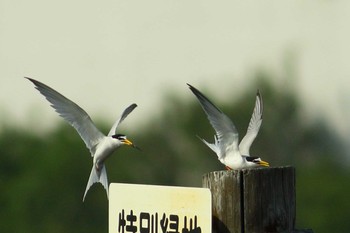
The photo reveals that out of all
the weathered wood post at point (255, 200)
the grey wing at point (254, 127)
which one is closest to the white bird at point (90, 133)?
the grey wing at point (254, 127)

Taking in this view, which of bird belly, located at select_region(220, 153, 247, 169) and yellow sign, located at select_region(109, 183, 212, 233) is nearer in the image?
yellow sign, located at select_region(109, 183, 212, 233)

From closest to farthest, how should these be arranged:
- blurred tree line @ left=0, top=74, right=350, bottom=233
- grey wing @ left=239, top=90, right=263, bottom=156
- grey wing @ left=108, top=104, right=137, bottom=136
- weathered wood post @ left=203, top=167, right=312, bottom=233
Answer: weathered wood post @ left=203, top=167, right=312, bottom=233
grey wing @ left=108, top=104, right=137, bottom=136
grey wing @ left=239, top=90, right=263, bottom=156
blurred tree line @ left=0, top=74, right=350, bottom=233

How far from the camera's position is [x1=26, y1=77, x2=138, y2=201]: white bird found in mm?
5480

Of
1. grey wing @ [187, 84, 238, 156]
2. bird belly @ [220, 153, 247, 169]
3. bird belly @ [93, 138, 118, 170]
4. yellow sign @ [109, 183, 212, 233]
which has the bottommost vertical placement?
yellow sign @ [109, 183, 212, 233]

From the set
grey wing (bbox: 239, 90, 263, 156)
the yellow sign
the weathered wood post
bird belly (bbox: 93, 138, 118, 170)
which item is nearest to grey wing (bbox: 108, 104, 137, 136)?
bird belly (bbox: 93, 138, 118, 170)

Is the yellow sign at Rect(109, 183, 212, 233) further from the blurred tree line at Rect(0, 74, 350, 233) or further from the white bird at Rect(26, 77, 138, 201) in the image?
the blurred tree line at Rect(0, 74, 350, 233)

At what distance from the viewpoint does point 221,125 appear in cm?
534

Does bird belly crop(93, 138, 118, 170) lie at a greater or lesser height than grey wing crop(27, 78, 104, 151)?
lesser

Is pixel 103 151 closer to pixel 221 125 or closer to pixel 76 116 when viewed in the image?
pixel 76 116

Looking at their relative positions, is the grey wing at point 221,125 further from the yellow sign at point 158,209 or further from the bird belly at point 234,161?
the yellow sign at point 158,209

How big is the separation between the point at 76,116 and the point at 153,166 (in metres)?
13.3

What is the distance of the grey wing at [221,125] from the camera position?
5.05 meters

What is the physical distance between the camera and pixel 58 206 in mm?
18984

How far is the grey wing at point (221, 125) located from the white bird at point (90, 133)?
37 centimetres
